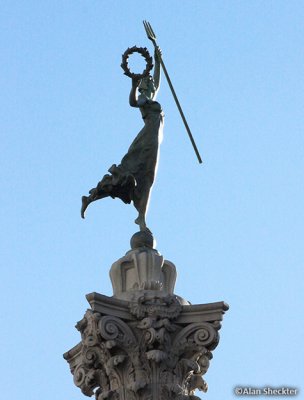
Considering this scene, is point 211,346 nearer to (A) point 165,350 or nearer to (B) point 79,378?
(A) point 165,350

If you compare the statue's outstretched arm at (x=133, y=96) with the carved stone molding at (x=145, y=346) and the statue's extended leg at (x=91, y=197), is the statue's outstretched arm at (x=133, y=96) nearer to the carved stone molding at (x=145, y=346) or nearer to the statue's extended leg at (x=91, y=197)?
the statue's extended leg at (x=91, y=197)

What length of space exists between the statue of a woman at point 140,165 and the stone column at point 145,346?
2.55 meters

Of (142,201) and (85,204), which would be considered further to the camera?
(142,201)

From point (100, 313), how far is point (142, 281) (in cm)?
153

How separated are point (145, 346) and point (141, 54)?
6.34 meters

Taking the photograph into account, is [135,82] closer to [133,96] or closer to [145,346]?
[133,96]

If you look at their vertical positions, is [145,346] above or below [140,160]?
below

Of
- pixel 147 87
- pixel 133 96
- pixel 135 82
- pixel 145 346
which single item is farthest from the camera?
pixel 147 87

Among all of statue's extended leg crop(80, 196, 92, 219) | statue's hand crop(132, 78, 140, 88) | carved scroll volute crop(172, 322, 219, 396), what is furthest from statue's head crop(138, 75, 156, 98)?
carved scroll volute crop(172, 322, 219, 396)

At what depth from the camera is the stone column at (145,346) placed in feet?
62.7

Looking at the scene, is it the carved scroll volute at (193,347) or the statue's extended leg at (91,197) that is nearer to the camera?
the carved scroll volute at (193,347)

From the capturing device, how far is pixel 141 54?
22203mm

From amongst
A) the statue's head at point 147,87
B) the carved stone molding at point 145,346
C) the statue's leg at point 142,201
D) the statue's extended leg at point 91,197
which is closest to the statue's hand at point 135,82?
the statue's head at point 147,87

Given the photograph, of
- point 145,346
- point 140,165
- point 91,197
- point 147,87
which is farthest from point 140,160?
point 145,346
